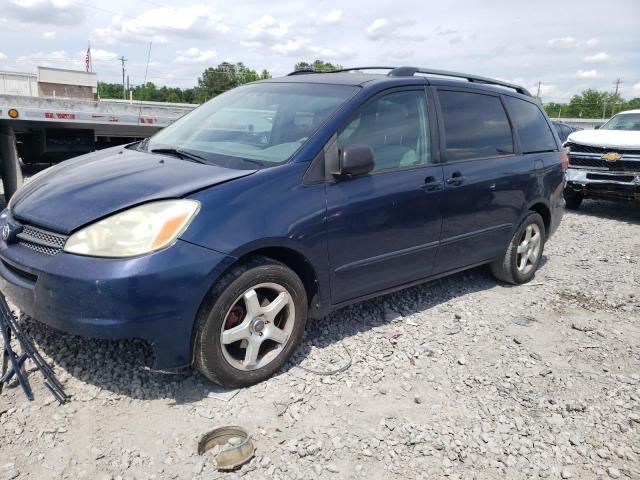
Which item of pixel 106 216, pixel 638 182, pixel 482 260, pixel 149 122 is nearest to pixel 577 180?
pixel 638 182

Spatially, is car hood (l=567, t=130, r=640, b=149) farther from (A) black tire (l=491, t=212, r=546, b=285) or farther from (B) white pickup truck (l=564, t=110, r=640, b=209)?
(A) black tire (l=491, t=212, r=546, b=285)

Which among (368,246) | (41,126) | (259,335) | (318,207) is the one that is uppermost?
(41,126)

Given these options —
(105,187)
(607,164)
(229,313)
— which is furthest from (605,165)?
(105,187)

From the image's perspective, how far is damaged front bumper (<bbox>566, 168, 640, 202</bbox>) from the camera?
28.7 feet

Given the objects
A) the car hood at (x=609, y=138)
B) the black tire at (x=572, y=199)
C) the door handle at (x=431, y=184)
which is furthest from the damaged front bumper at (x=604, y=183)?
the door handle at (x=431, y=184)

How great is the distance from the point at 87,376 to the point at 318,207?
1641mm

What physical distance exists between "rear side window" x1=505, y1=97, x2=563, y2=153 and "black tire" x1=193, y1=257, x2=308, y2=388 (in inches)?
114

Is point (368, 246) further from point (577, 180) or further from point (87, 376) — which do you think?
point (577, 180)

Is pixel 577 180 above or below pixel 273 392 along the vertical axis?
above

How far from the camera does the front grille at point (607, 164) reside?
8.80 meters

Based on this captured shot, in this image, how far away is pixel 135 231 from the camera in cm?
269

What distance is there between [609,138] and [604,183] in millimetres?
928

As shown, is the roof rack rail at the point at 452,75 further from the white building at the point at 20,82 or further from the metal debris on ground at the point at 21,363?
the white building at the point at 20,82

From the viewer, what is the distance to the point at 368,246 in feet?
11.6
